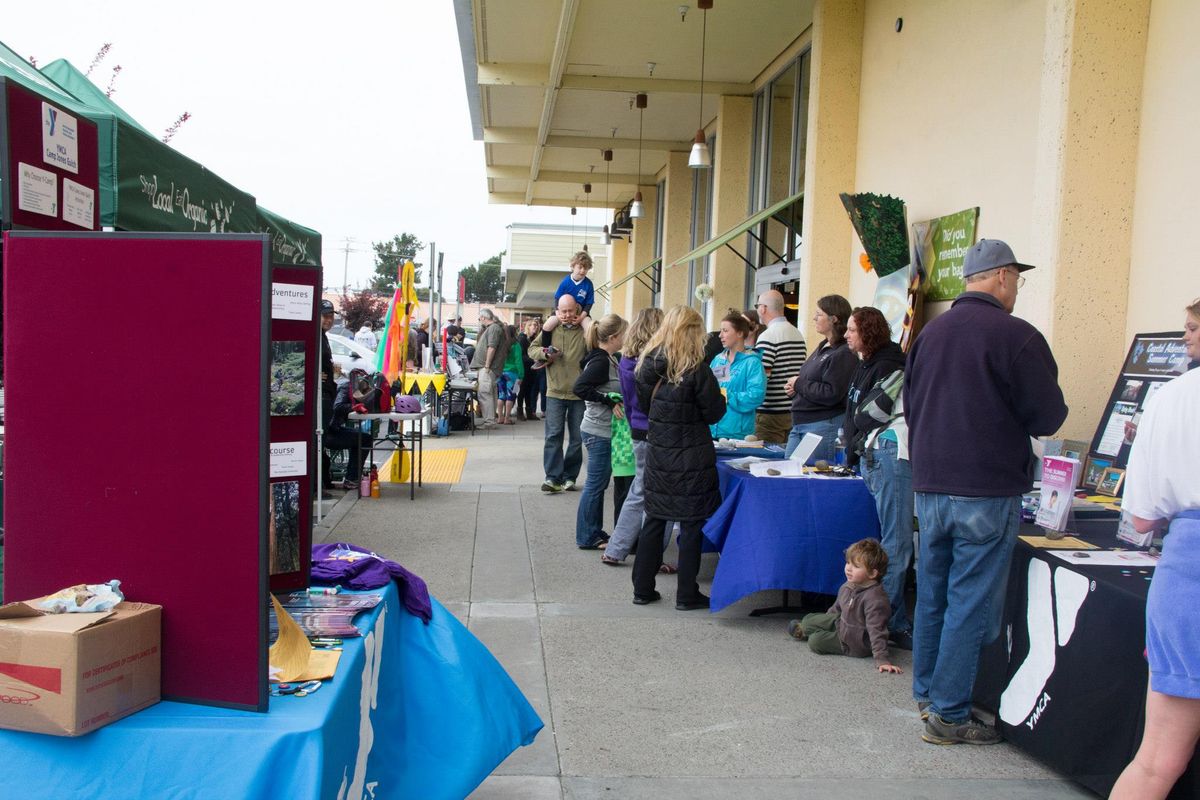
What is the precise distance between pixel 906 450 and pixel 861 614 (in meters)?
0.86

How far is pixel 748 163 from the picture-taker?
44.3ft

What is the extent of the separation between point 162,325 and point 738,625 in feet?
14.0

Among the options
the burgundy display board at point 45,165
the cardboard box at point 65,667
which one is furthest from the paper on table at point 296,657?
the burgundy display board at point 45,165

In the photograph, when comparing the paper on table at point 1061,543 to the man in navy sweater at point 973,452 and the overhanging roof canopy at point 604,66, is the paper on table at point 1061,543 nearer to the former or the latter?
the man in navy sweater at point 973,452

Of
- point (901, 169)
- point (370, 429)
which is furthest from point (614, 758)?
point (370, 429)

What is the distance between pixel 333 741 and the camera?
206 centimetres

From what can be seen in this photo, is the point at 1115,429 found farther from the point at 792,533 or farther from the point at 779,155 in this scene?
the point at 779,155

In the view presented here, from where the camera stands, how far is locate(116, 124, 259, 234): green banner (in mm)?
4109

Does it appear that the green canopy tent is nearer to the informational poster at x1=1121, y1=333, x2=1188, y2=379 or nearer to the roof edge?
the informational poster at x1=1121, y1=333, x2=1188, y2=379

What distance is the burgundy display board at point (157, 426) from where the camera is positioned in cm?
198

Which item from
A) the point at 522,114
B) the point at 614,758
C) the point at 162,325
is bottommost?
the point at 614,758

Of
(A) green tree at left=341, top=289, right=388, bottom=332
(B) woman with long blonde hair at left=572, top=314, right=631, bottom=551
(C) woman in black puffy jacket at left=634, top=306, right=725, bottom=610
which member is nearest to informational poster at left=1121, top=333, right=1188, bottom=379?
(C) woman in black puffy jacket at left=634, top=306, right=725, bottom=610

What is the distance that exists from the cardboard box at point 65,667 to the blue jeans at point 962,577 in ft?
9.77

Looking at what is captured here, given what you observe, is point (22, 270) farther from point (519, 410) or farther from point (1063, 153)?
point (519, 410)
